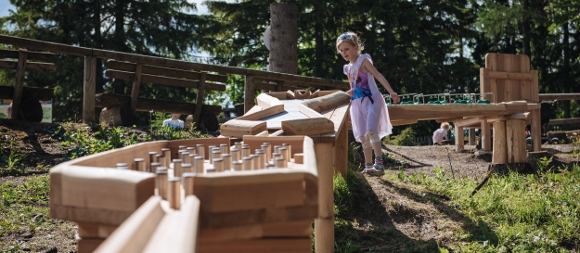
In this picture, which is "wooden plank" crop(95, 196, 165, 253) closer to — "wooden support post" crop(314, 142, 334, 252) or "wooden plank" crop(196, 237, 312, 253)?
"wooden plank" crop(196, 237, 312, 253)

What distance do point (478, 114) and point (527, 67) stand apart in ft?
12.4

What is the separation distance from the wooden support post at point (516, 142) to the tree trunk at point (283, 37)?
348 cm

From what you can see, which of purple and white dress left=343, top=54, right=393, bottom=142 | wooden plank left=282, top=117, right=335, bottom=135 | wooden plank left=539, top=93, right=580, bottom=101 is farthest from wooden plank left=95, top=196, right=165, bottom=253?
wooden plank left=539, top=93, right=580, bottom=101

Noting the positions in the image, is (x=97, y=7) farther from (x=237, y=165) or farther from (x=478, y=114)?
(x=237, y=165)

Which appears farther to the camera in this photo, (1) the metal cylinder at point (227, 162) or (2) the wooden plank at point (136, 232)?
(1) the metal cylinder at point (227, 162)

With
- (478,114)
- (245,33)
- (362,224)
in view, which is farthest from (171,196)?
(245,33)

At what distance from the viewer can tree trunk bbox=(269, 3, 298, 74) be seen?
936 cm

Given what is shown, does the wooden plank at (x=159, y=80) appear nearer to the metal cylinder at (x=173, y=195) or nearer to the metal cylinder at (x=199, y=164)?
the metal cylinder at (x=199, y=164)

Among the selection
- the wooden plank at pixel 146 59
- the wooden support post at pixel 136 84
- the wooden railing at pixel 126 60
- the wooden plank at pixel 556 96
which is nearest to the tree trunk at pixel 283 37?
the wooden railing at pixel 126 60

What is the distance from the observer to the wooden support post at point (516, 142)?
25.1 ft

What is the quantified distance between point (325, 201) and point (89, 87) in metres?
4.80

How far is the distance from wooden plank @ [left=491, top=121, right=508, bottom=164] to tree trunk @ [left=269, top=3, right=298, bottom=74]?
3.31 meters

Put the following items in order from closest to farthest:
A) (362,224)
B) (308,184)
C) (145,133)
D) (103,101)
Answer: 1. (308,184)
2. (362,224)
3. (145,133)
4. (103,101)

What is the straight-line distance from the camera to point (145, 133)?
7.11 m
